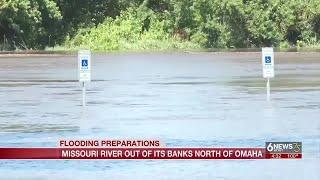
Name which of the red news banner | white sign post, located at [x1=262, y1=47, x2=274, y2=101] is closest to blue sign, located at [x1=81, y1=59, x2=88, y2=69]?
white sign post, located at [x1=262, y1=47, x2=274, y2=101]

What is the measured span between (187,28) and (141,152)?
196 ft

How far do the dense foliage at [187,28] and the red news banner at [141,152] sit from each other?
2167 inches

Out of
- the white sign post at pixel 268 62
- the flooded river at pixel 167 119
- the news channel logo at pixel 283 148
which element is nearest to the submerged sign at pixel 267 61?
the white sign post at pixel 268 62

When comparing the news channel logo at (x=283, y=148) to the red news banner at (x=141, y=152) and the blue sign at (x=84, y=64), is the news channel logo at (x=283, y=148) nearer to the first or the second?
the red news banner at (x=141, y=152)

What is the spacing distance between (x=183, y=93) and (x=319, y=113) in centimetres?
651

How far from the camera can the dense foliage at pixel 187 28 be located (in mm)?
67938

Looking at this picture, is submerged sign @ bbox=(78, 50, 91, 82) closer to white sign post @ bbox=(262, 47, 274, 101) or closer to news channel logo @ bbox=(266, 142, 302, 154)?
white sign post @ bbox=(262, 47, 274, 101)

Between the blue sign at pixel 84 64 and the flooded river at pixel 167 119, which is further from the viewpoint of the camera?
the blue sign at pixel 84 64

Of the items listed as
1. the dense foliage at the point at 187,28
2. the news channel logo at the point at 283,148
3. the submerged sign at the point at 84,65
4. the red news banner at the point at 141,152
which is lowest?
the red news banner at the point at 141,152

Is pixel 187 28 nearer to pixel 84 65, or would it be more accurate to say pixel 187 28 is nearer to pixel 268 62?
pixel 268 62

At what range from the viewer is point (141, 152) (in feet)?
38.0

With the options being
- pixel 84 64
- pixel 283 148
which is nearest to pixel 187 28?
pixel 84 64

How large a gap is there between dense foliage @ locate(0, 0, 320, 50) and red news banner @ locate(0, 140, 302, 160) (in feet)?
181

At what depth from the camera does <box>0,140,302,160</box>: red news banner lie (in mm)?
11391
